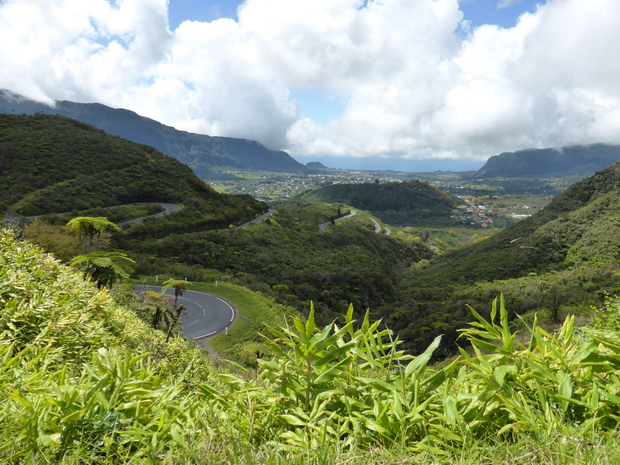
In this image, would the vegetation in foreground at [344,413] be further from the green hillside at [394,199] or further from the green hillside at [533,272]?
the green hillside at [394,199]

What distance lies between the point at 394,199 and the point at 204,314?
13611 centimetres

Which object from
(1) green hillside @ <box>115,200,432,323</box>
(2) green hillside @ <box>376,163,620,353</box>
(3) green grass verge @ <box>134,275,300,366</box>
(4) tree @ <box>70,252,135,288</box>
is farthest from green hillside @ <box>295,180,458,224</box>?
(4) tree @ <box>70,252,135,288</box>

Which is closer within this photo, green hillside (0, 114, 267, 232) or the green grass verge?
the green grass verge

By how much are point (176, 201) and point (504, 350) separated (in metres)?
56.1

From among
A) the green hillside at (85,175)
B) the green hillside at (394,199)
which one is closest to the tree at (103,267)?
the green hillside at (85,175)

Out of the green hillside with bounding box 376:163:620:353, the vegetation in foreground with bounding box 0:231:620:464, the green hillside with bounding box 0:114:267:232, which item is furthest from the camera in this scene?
the green hillside with bounding box 0:114:267:232

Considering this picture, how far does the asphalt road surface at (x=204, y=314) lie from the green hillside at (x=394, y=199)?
120 m

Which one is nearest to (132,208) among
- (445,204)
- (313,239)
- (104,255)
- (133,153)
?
(133,153)

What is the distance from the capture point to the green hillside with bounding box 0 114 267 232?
41.8m

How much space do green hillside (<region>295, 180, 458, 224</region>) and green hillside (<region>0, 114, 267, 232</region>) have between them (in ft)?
282

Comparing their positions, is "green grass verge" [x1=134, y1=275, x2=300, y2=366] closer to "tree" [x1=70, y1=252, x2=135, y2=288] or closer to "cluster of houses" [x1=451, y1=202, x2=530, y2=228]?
"tree" [x1=70, y1=252, x2=135, y2=288]

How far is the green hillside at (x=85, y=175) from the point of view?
137 ft

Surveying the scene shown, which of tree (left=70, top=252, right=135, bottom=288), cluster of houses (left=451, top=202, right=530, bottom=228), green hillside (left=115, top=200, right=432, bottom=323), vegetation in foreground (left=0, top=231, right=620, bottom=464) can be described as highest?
vegetation in foreground (left=0, top=231, right=620, bottom=464)

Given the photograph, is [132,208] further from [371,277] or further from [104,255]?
[104,255]
